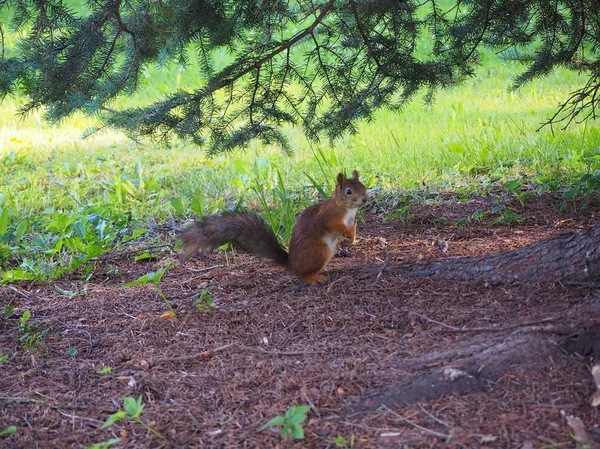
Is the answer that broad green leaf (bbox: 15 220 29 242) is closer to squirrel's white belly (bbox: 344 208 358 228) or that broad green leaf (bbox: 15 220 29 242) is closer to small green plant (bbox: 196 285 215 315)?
small green plant (bbox: 196 285 215 315)

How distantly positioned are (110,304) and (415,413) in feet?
5.87

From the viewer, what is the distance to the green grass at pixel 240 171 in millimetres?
4410

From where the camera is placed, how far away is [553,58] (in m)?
3.85

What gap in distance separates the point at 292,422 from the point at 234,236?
58.3 inches

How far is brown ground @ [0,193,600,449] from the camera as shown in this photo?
6.29 feet

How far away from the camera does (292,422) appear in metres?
1.86

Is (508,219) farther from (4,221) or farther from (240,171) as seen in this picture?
(4,221)

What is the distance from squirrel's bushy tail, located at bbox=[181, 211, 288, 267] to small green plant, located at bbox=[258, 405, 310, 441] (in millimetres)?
1390

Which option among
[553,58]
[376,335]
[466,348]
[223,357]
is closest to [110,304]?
[223,357]

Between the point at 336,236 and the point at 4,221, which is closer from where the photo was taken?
the point at 336,236

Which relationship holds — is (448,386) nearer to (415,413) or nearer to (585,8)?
(415,413)

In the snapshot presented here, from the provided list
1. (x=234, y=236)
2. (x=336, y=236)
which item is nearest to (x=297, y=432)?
(x=234, y=236)

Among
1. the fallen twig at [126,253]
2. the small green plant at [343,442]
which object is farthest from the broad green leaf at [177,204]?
the small green plant at [343,442]

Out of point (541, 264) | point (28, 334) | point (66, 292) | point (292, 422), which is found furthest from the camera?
point (66, 292)
